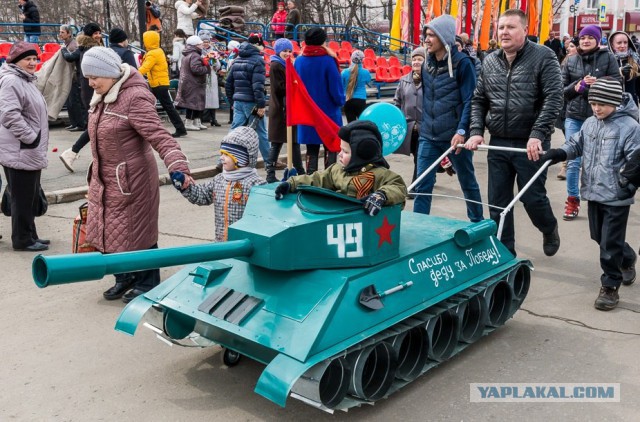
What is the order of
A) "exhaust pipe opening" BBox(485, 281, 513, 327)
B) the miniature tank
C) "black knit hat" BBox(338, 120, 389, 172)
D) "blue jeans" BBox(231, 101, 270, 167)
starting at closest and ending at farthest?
1. the miniature tank
2. "black knit hat" BBox(338, 120, 389, 172)
3. "exhaust pipe opening" BBox(485, 281, 513, 327)
4. "blue jeans" BBox(231, 101, 270, 167)

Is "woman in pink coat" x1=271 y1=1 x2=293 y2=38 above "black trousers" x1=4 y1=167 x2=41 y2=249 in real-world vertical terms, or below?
above

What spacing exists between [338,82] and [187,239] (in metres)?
2.96

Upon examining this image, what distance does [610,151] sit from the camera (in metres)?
5.24

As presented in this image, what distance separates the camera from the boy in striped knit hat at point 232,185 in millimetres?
5066

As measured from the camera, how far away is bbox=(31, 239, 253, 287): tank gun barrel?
125 inches

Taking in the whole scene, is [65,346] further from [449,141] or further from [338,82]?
[338,82]

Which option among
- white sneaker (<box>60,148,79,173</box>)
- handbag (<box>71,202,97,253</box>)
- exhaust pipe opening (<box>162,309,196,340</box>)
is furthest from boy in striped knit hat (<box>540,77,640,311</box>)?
white sneaker (<box>60,148,79,173</box>)

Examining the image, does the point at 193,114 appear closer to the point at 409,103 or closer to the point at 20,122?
the point at 409,103

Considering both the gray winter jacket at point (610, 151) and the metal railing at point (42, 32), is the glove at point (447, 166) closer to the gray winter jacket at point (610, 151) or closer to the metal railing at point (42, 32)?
the gray winter jacket at point (610, 151)

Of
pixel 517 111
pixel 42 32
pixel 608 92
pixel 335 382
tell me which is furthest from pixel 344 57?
pixel 335 382

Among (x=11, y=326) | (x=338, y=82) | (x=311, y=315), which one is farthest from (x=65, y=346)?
(x=338, y=82)

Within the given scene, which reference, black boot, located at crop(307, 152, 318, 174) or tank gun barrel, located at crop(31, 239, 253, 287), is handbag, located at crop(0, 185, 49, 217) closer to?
black boot, located at crop(307, 152, 318, 174)

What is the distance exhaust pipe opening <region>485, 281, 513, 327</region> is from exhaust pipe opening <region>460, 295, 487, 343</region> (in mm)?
240

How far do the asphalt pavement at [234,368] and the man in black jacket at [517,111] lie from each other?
0.66 metres
